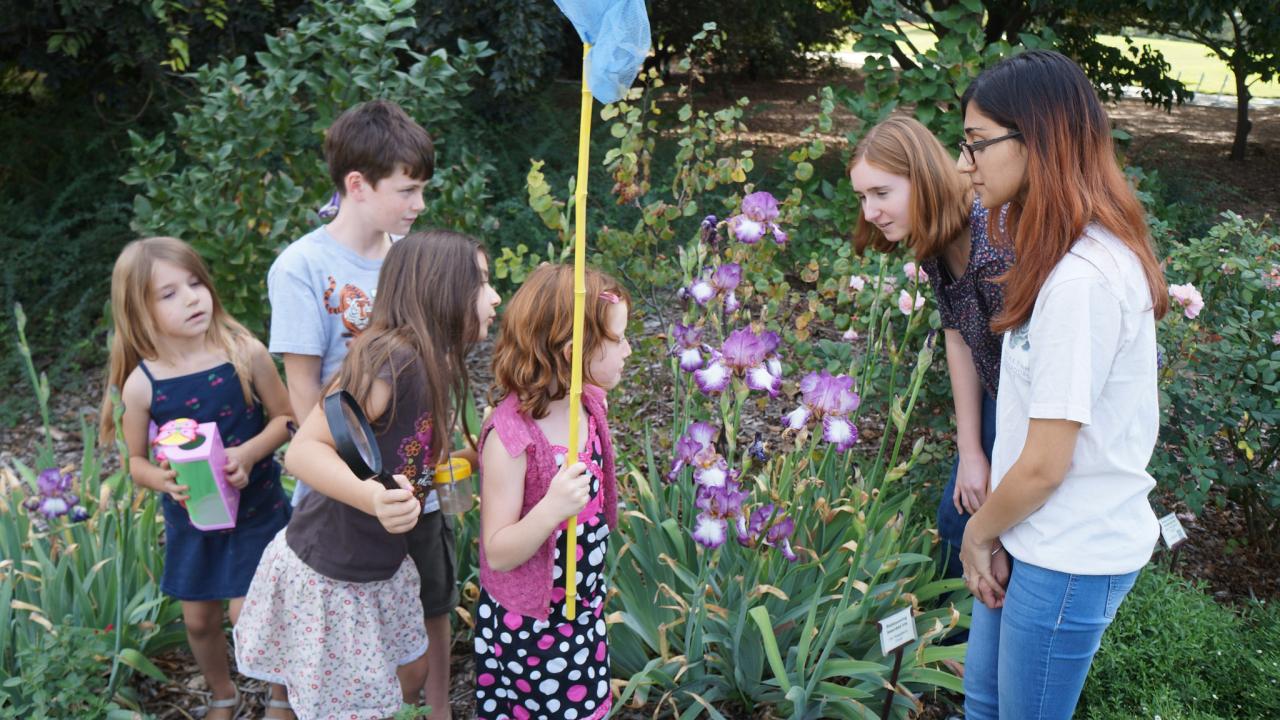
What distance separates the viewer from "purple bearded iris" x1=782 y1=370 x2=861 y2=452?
2.12 metres

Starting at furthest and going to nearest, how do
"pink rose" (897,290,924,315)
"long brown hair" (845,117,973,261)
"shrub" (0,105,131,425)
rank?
"shrub" (0,105,131,425)
"pink rose" (897,290,924,315)
"long brown hair" (845,117,973,261)

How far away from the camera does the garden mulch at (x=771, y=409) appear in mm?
2648

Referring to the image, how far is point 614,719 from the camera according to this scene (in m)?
2.45

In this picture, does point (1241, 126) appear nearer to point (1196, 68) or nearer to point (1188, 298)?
point (1188, 298)

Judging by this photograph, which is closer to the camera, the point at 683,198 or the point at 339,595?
the point at 339,595

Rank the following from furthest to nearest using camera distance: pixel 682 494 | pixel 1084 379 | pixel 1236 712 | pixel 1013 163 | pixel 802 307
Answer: pixel 802 307 < pixel 682 494 < pixel 1236 712 < pixel 1013 163 < pixel 1084 379

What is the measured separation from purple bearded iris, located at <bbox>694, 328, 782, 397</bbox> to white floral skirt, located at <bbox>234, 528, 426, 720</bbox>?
833 millimetres

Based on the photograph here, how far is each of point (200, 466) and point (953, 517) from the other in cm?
190

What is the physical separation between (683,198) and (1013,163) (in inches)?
64.7

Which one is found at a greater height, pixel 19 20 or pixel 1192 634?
pixel 19 20

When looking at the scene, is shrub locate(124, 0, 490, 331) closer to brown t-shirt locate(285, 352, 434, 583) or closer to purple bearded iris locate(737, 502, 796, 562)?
brown t-shirt locate(285, 352, 434, 583)

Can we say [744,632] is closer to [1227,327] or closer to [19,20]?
[1227,327]


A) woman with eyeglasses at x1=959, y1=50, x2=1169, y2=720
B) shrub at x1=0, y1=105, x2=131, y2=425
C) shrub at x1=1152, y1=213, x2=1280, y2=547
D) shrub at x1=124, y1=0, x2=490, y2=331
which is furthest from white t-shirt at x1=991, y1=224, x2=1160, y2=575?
shrub at x1=0, y1=105, x2=131, y2=425

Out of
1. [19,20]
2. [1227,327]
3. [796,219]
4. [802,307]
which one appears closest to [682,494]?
[796,219]
